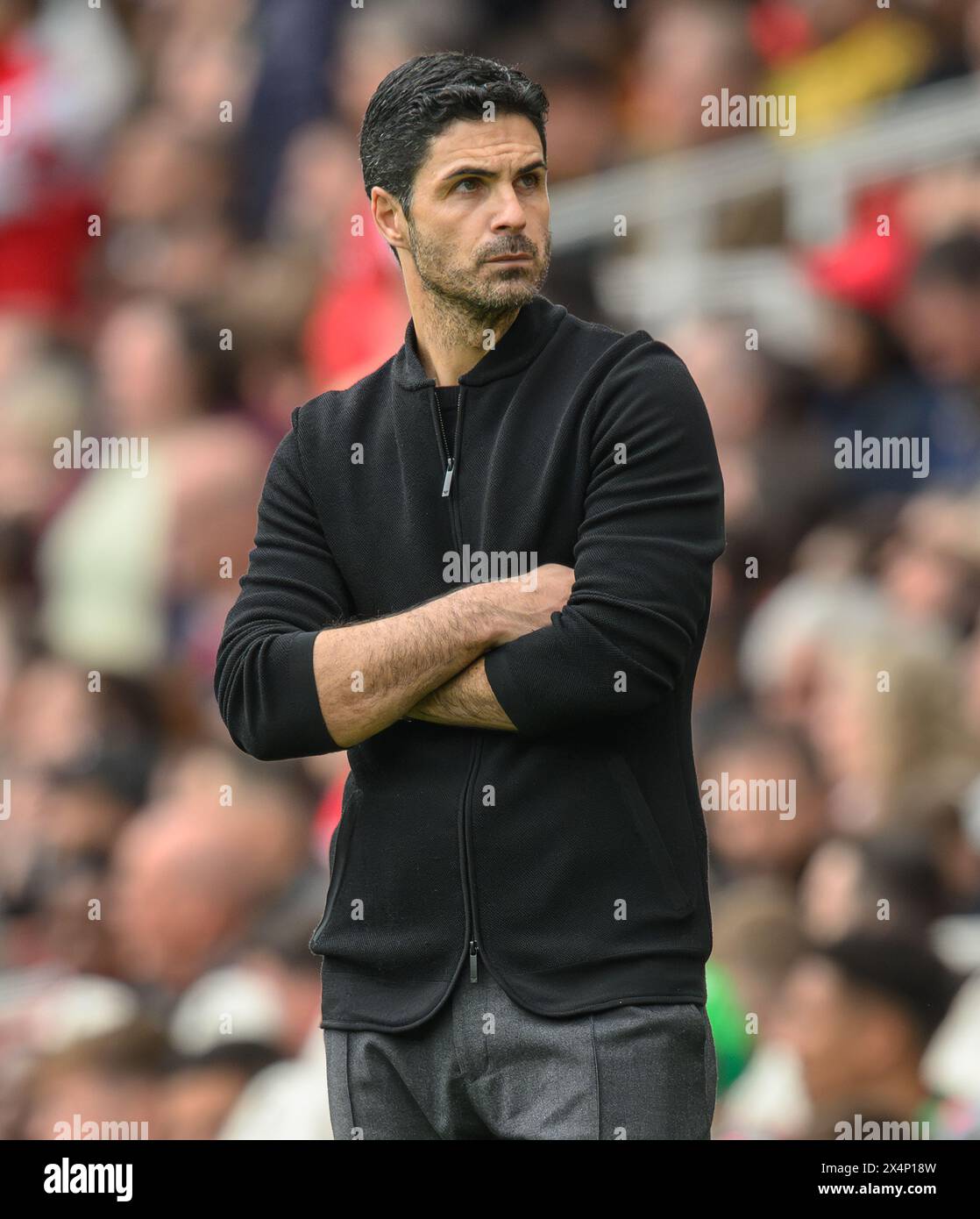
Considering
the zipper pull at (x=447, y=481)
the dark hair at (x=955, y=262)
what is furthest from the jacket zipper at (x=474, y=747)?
the dark hair at (x=955, y=262)

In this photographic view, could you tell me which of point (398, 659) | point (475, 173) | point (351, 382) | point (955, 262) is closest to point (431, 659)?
point (398, 659)

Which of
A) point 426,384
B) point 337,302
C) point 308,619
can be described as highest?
point 337,302

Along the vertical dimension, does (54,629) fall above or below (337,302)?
below

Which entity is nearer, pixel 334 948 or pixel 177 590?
pixel 334 948

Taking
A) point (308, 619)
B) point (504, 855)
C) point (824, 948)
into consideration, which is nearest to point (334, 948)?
point (504, 855)

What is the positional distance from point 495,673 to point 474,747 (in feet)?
0.31

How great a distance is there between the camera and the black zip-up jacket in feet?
5.82

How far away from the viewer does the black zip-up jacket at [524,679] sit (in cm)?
177

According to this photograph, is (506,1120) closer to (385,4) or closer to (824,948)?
(824,948)

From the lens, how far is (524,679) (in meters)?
1.77

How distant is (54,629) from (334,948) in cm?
283

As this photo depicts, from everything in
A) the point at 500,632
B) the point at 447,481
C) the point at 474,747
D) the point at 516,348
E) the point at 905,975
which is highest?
the point at 516,348

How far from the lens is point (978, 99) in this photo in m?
3.70

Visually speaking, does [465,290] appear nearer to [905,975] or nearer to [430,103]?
[430,103]
